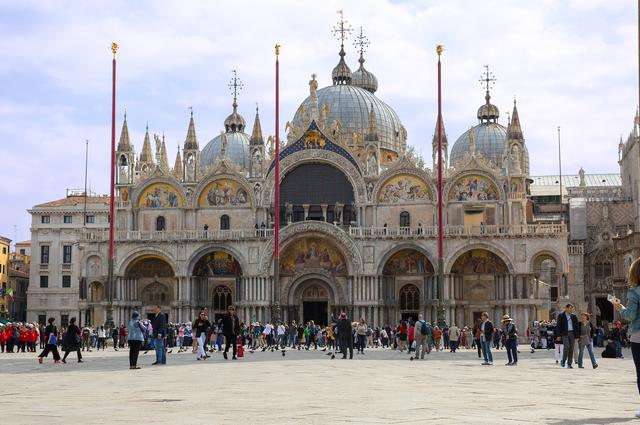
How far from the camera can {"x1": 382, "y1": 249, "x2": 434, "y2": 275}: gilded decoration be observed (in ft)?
204

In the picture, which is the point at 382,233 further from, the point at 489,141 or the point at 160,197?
the point at 489,141

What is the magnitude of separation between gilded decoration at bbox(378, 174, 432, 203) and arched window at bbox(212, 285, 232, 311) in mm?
11466

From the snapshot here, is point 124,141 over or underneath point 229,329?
over

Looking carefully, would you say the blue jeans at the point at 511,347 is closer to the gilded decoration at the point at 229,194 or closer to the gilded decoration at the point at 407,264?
the gilded decoration at the point at 407,264

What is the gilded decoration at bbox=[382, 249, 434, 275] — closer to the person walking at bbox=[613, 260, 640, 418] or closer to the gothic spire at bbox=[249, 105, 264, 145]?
the gothic spire at bbox=[249, 105, 264, 145]

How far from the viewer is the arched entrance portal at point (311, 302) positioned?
63031 mm

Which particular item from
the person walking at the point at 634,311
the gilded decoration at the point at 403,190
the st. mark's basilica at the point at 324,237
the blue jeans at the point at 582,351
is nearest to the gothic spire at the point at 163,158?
the st. mark's basilica at the point at 324,237

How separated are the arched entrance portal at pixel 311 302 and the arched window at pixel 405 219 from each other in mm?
6104

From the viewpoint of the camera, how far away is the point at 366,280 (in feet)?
200

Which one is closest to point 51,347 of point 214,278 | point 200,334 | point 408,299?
point 200,334

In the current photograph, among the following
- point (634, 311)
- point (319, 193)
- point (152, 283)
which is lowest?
point (634, 311)

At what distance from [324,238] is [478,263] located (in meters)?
9.46

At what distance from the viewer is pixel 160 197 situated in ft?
217

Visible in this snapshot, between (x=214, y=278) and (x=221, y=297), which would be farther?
(x=221, y=297)
